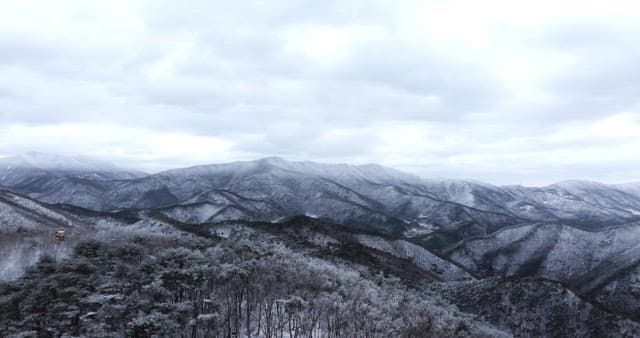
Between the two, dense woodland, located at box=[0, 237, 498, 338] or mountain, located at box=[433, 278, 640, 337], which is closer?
dense woodland, located at box=[0, 237, 498, 338]

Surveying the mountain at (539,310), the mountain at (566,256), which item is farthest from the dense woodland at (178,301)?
the mountain at (566,256)

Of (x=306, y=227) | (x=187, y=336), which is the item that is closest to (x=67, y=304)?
(x=187, y=336)

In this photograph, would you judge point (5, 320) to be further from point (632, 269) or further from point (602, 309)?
point (632, 269)

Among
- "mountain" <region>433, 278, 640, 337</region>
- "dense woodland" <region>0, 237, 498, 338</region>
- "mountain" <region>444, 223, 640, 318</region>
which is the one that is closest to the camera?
"dense woodland" <region>0, 237, 498, 338</region>

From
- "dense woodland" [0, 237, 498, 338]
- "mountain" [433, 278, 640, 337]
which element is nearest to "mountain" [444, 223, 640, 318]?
"mountain" [433, 278, 640, 337]

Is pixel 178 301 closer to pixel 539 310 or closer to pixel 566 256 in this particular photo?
pixel 539 310

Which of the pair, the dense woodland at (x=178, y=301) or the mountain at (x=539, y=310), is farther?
the mountain at (x=539, y=310)

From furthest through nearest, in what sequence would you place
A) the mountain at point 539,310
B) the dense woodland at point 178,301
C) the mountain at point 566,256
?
the mountain at point 566,256 < the mountain at point 539,310 < the dense woodland at point 178,301

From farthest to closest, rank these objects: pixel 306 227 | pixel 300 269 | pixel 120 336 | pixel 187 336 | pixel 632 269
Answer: pixel 306 227, pixel 632 269, pixel 300 269, pixel 187 336, pixel 120 336

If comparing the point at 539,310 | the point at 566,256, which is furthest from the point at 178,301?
the point at 566,256

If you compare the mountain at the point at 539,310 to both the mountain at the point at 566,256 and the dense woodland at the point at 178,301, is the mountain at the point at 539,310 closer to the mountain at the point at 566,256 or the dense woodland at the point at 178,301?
the dense woodland at the point at 178,301

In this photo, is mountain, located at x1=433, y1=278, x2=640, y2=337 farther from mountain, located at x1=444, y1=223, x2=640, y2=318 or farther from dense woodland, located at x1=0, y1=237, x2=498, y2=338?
mountain, located at x1=444, y1=223, x2=640, y2=318
